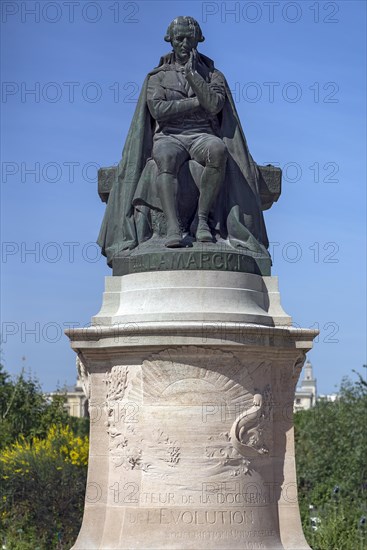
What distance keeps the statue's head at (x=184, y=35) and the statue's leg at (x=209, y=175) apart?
130 cm

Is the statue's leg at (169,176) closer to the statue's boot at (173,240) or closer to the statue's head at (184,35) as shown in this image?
the statue's boot at (173,240)

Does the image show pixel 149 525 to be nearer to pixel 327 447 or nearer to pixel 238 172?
pixel 238 172

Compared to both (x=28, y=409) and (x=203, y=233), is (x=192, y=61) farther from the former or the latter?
(x=28, y=409)

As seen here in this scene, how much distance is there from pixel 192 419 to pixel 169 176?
3080 mm

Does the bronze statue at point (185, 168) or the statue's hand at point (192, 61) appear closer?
the bronze statue at point (185, 168)

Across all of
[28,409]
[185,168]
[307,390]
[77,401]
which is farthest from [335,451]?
[307,390]

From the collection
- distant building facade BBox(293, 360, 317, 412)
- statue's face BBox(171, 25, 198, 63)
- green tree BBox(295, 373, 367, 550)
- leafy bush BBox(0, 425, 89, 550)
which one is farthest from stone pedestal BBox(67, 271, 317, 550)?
distant building facade BBox(293, 360, 317, 412)

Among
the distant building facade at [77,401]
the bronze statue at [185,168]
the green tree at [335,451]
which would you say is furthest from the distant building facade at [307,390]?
the bronze statue at [185,168]

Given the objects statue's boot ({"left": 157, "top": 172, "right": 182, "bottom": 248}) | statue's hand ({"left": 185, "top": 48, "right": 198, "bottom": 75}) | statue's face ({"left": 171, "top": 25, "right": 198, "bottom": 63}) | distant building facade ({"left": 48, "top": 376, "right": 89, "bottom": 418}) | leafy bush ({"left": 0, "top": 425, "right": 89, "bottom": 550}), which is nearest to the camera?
statue's boot ({"left": 157, "top": 172, "right": 182, "bottom": 248})

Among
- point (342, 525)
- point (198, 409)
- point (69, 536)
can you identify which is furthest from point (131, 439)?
point (69, 536)

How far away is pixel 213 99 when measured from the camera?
15281 mm

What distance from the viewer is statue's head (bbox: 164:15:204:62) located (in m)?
15.5

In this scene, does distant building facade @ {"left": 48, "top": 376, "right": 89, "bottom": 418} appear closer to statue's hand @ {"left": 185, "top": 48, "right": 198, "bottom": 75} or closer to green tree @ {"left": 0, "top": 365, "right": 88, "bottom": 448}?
green tree @ {"left": 0, "top": 365, "right": 88, "bottom": 448}

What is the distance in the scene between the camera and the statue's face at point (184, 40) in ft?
50.8
